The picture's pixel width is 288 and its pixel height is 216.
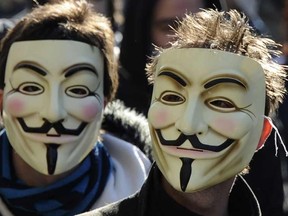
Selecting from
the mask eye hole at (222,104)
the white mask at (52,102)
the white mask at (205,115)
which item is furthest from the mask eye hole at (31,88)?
the mask eye hole at (222,104)

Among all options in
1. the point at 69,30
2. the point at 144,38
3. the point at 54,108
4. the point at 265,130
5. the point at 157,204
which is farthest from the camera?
the point at 144,38

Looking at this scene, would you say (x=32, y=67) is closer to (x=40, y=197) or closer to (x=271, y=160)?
(x=40, y=197)

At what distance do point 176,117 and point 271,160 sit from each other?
677mm

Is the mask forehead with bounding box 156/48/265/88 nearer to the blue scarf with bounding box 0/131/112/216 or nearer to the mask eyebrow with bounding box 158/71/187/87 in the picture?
the mask eyebrow with bounding box 158/71/187/87

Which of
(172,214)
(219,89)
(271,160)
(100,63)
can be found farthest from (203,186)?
(100,63)

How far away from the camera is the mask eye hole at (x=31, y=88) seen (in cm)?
277

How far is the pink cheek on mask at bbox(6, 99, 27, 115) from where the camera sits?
275 cm

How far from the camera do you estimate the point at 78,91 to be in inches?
110

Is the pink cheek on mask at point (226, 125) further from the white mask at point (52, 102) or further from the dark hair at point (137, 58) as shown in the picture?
the dark hair at point (137, 58)

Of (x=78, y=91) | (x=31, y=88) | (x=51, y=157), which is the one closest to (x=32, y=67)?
(x=31, y=88)

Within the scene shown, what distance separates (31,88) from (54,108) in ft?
0.39

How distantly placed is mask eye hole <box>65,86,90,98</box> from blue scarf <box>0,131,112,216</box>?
250mm

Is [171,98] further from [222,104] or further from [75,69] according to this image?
[75,69]

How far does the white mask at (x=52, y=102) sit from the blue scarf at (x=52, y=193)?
8 centimetres
